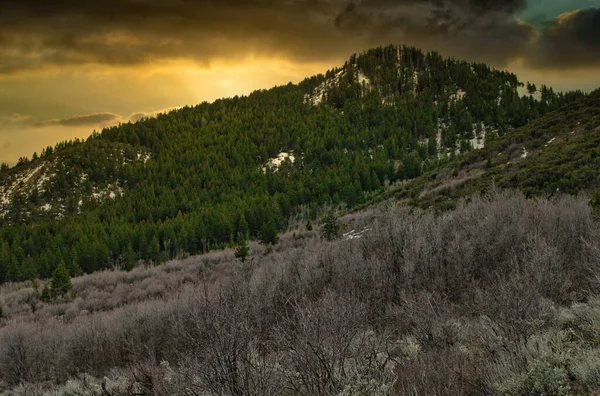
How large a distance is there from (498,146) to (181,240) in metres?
63.0

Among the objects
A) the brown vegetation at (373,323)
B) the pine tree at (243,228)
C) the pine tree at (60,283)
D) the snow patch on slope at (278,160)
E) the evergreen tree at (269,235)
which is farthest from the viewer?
the snow patch on slope at (278,160)

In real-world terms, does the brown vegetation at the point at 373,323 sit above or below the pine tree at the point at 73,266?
above

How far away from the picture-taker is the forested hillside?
8356 cm

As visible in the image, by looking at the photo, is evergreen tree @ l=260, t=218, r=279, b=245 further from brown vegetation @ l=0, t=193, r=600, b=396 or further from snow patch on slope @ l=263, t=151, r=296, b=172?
snow patch on slope @ l=263, t=151, r=296, b=172

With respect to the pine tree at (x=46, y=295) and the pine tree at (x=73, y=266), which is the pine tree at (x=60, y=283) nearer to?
the pine tree at (x=46, y=295)

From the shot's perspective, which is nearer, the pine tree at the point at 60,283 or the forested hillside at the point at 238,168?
the pine tree at the point at 60,283

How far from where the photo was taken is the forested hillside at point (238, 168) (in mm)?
83562

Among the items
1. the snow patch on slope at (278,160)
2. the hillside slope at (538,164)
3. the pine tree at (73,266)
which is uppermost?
the snow patch on slope at (278,160)

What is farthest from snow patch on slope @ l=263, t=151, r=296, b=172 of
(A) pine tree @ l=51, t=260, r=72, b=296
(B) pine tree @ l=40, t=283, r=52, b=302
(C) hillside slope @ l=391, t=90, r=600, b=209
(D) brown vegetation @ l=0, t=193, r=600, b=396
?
(B) pine tree @ l=40, t=283, r=52, b=302

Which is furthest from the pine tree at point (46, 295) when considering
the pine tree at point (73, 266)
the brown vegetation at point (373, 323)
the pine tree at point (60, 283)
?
the pine tree at point (73, 266)

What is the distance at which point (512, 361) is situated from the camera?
5785 mm

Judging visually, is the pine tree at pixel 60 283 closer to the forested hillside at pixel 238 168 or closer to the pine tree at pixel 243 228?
the forested hillside at pixel 238 168

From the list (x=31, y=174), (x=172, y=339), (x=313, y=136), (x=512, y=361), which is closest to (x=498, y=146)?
(x=172, y=339)

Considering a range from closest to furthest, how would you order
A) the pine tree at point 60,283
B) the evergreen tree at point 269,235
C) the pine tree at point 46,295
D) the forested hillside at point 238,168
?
the pine tree at point 46,295 → the pine tree at point 60,283 → the evergreen tree at point 269,235 → the forested hillside at point 238,168
